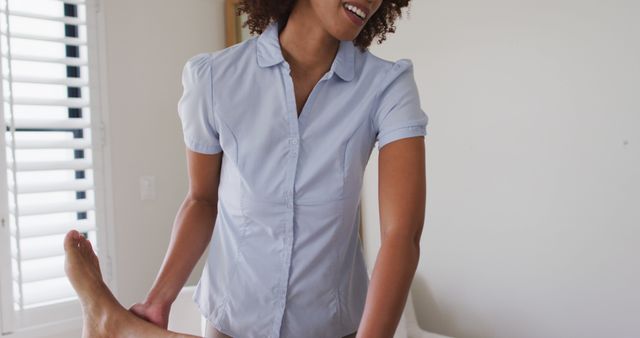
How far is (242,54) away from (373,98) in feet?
0.74

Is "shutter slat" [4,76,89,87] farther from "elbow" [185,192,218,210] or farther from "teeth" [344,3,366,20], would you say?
"teeth" [344,3,366,20]

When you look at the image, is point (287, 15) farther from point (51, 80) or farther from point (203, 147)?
point (51, 80)

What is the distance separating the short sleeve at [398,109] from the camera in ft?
2.86

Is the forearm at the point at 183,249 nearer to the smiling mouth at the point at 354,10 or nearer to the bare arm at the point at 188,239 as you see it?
the bare arm at the point at 188,239

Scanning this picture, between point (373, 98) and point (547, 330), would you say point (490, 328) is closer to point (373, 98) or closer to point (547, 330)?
point (547, 330)

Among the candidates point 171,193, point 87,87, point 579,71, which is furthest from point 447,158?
point 87,87

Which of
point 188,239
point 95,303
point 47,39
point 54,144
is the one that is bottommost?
point 95,303

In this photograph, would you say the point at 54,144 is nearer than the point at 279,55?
No

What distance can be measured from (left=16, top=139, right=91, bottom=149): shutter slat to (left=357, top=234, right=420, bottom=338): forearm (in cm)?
179

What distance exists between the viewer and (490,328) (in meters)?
2.16

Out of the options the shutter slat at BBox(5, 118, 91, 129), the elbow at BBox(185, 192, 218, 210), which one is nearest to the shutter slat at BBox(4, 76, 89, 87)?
the shutter slat at BBox(5, 118, 91, 129)

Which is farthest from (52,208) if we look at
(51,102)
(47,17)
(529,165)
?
(529,165)

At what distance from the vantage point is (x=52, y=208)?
227 centimetres

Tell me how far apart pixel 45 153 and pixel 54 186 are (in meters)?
0.15
